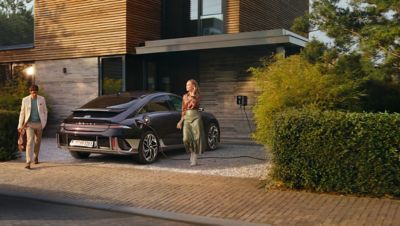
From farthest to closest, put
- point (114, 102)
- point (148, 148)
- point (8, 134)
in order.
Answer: point (8, 134)
point (114, 102)
point (148, 148)

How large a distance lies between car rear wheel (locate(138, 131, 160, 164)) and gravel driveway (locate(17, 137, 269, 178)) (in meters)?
0.16

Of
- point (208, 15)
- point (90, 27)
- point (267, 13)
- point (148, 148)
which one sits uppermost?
point (267, 13)

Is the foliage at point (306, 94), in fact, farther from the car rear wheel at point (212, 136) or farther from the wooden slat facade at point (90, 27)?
the wooden slat facade at point (90, 27)

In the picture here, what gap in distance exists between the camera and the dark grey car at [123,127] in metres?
9.73

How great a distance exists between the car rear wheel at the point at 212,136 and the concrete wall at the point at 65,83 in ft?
18.5

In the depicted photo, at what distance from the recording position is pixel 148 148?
33.5 ft

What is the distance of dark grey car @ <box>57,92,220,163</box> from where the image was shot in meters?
9.73

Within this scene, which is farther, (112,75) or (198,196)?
(112,75)

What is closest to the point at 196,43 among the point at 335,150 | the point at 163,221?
the point at 335,150

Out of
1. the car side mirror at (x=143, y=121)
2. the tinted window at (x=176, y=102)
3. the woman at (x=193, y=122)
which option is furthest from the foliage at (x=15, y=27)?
the woman at (x=193, y=122)

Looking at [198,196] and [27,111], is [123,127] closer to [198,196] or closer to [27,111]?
[27,111]

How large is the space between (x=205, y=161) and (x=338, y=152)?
3974mm

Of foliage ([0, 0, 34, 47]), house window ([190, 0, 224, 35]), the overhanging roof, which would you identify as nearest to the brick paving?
the overhanging roof

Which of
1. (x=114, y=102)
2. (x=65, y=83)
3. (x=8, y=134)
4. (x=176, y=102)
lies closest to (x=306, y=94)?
(x=176, y=102)
